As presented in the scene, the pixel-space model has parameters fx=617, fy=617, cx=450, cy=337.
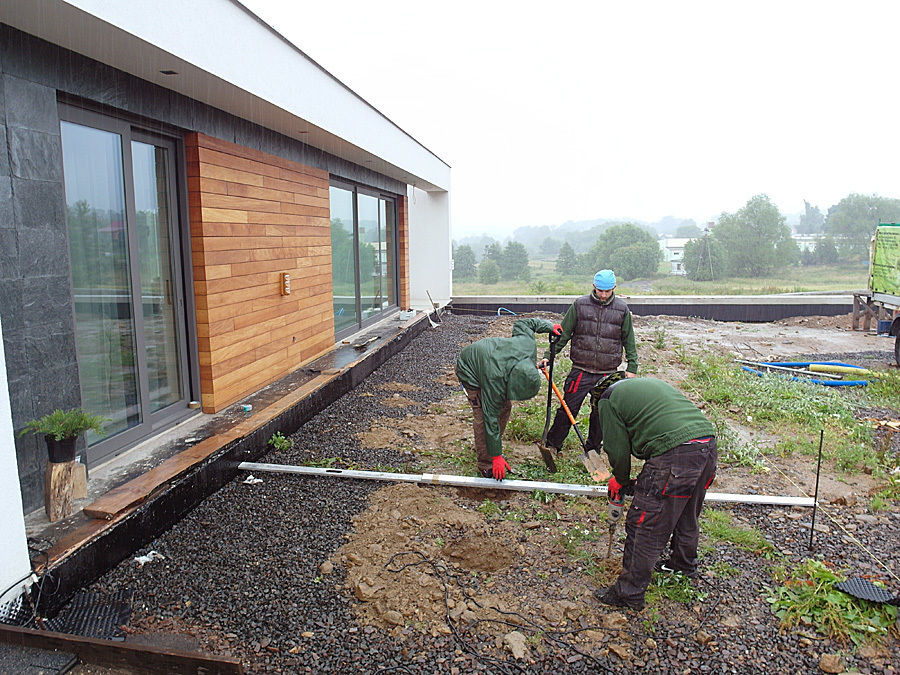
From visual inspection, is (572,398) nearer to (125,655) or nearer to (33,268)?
(125,655)

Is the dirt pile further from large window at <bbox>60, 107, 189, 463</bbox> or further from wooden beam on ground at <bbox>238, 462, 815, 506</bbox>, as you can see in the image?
large window at <bbox>60, 107, 189, 463</bbox>

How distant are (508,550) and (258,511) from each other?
1727mm

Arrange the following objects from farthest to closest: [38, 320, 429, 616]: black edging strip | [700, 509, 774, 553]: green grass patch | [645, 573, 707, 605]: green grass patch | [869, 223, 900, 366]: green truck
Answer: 1. [869, 223, 900, 366]: green truck
2. [700, 509, 774, 553]: green grass patch
3. [645, 573, 707, 605]: green grass patch
4. [38, 320, 429, 616]: black edging strip

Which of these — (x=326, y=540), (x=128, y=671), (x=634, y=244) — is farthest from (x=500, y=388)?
(x=634, y=244)

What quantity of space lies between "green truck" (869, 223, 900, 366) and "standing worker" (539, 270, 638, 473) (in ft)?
22.7

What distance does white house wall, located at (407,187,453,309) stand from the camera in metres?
15.6

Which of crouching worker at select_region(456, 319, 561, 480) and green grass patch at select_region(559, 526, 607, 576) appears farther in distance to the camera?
crouching worker at select_region(456, 319, 561, 480)

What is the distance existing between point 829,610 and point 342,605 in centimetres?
246

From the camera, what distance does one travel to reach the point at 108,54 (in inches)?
154

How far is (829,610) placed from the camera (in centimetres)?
310

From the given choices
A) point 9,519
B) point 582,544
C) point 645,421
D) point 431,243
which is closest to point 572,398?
point 582,544

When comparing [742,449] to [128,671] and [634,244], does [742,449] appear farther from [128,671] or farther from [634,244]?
[634,244]

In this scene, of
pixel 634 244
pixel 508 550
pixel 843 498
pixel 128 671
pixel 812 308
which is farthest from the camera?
pixel 634 244

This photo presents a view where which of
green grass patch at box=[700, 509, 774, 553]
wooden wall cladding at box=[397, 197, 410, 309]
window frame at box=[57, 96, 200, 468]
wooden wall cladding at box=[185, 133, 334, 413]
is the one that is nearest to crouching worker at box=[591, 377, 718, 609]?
green grass patch at box=[700, 509, 774, 553]
